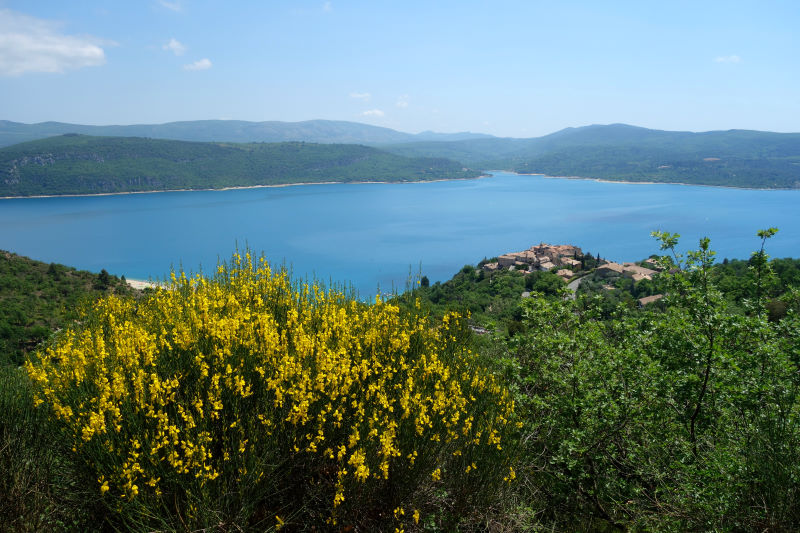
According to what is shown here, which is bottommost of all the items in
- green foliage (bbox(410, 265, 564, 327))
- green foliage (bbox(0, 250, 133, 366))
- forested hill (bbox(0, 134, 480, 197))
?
green foliage (bbox(410, 265, 564, 327))

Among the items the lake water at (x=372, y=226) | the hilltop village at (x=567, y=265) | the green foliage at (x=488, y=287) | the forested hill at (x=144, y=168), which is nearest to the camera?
the green foliage at (x=488, y=287)

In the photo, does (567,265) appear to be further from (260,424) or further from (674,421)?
(260,424)

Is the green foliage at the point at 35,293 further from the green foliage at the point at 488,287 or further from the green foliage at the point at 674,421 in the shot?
the green foliage at the point at 488,287

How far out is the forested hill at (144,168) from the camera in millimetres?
143500

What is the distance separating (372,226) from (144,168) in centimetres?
10804

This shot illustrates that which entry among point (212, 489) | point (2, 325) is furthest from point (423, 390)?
point (2, 325)

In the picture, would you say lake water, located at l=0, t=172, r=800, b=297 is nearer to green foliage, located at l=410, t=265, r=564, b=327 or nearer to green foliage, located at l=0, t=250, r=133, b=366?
green foliage, located at l=410, t=265, r=564, b=327

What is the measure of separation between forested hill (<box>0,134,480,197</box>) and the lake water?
11655 mm

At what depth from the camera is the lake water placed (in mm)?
69125

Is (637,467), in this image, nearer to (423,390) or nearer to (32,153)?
(423,390)

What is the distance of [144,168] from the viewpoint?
524 ft

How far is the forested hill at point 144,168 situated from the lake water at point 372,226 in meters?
11.7

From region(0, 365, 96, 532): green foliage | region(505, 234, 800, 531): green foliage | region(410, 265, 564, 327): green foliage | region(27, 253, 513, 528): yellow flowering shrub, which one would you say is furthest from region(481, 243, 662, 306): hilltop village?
region(0, 365, 96, 532): green foliage

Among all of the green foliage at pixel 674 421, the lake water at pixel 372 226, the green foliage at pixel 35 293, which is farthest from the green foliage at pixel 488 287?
the green foliage at pixel 674 421
